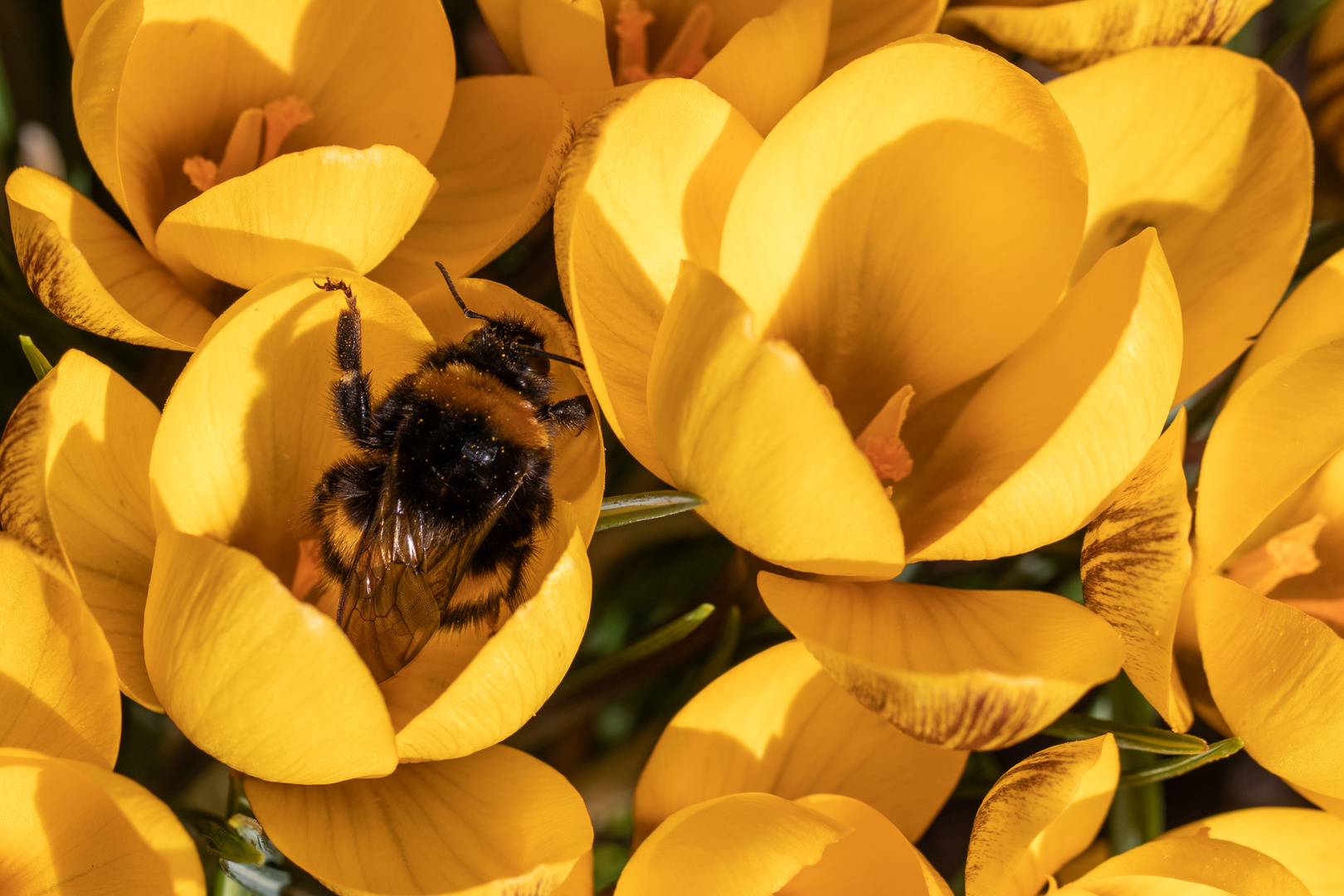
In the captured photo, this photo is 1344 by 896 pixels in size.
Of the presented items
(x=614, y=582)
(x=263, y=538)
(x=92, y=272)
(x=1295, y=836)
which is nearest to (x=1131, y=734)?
(x=1295, y=836)

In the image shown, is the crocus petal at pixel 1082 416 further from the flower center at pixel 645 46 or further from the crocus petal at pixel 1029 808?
the flower center at pixel 645 46

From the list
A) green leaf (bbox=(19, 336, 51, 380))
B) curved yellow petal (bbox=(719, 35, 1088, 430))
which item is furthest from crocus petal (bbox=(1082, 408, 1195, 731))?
green leaf (bbox=(19, 336, 51, 380))

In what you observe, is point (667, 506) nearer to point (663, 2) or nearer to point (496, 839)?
point (496, 839)

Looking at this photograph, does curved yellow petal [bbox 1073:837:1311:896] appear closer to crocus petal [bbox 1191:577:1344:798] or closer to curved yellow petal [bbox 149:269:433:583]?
crocus petal [bbox 1191:577:1344:798]

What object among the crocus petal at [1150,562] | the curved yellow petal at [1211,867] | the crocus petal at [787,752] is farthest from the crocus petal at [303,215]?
the curved yellow petal at [1211,867]

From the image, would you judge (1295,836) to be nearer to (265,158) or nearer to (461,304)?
(461,304)
